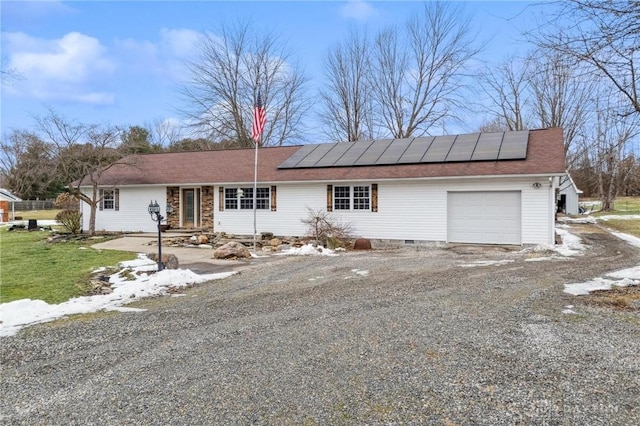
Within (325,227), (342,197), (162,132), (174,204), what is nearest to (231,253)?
(325,227)

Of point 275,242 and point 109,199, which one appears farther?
point 109,199

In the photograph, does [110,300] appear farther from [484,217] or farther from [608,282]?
[484,217]

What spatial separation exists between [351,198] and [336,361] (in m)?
11.4

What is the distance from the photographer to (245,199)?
16.6 metres

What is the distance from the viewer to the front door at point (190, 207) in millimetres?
17531

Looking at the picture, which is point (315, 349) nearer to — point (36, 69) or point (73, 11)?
point (73, 11)

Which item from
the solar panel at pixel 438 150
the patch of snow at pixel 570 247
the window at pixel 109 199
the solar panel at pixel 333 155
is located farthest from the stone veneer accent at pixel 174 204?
the patch of snow at pixel 570 247

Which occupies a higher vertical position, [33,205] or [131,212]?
[33,205]

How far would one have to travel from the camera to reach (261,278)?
817 centimetres

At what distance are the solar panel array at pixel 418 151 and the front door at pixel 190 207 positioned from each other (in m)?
4.09

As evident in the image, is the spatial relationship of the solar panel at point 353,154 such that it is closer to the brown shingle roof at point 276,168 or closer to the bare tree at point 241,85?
the brown shingle roof at point 276,168

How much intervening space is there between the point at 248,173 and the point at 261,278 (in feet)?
29.7

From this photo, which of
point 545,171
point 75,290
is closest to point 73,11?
point 75,290

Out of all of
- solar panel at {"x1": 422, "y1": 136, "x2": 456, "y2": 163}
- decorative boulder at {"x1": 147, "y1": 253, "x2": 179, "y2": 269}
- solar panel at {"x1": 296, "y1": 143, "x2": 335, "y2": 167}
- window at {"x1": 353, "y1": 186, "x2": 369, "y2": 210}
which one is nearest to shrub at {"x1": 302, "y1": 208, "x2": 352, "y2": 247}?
window at {"x1": 353, "y1": 186, "x2": 369, "y2": 210}
